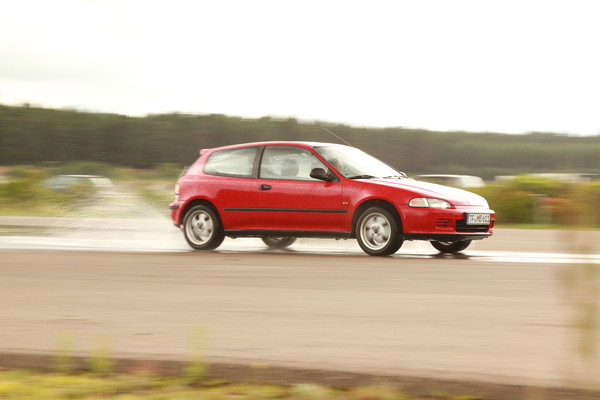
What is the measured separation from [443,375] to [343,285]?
4.60m

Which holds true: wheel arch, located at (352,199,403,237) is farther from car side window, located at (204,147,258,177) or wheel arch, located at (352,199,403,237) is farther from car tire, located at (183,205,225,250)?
car tire, located at (183,205,225,250)

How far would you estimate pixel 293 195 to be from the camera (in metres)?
13.7

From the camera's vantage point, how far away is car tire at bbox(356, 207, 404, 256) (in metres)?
12.9

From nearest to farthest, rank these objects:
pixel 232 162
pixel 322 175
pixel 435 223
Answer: pixel 435 223
pixel 322 175
pixel 232 162

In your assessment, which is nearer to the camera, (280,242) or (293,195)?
(293,195)

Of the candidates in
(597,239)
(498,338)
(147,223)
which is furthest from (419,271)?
(147,223)

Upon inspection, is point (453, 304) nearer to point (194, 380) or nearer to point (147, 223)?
point (194, 380)

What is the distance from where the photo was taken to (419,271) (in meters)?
11.0

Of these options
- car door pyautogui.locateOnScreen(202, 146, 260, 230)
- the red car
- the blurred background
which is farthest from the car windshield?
the blurred background

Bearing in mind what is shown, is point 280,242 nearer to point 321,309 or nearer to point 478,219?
point 478,219

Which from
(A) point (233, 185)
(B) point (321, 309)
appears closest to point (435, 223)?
(A) point (233, 185)

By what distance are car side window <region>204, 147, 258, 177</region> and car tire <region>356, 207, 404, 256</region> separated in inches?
81.6

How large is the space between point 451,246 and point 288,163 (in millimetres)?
2604

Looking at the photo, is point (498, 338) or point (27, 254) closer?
point (498, 338)
